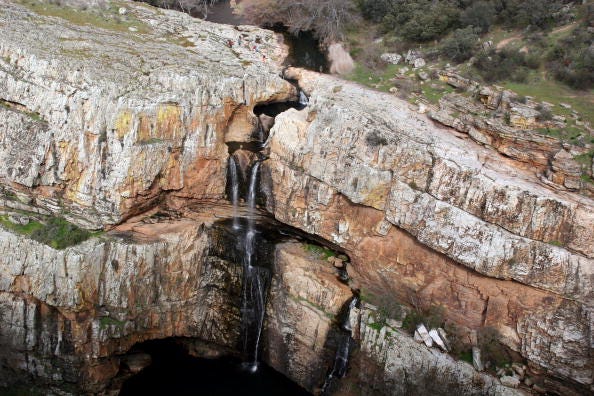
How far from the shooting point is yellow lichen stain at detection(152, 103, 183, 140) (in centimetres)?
1959

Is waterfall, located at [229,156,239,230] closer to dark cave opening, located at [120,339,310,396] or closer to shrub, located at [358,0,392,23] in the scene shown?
dark cave opening, located at [120,339,310,396]

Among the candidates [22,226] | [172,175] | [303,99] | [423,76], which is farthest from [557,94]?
[22,226]

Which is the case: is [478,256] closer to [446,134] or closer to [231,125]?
[446,134]

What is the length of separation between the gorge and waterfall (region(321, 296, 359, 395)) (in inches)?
2.8

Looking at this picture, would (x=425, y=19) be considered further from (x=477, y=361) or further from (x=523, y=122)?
(x=477, y=361)

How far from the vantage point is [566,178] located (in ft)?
56.7

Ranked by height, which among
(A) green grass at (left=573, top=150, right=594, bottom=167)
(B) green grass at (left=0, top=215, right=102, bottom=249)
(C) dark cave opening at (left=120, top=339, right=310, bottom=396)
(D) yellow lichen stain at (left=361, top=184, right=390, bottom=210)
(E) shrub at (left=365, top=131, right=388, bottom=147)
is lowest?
(C) dark cave opening at (left=120, top=339, right=310, bottom=396)

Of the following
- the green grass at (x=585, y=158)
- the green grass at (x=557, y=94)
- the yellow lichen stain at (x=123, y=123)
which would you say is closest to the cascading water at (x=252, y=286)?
the yellow lichen stain at (x=123, y=123)

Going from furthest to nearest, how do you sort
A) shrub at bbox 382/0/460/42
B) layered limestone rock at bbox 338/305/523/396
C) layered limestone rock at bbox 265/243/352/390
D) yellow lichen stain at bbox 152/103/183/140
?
shrub at bbox 382/0/460/42 → layered limestone rock at bbox 265/243/352/390 → yellow lichen stain at bbox 152/103/183/140 → layered limestone rock at bbox 338/305/523/396

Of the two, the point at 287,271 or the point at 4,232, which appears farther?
the point at 287,271

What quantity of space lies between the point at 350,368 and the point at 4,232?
13.9 metres

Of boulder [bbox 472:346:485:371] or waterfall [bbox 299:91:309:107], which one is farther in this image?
waterfall [bbox 299:91:309:107]

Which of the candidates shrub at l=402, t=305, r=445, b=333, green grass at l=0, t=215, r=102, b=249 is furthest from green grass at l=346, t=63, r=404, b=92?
green grass at l=0, t=215, r=102, b=249

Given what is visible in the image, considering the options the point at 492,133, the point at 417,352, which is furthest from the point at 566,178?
the point at 417,352
